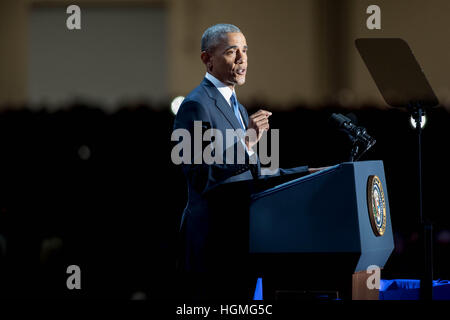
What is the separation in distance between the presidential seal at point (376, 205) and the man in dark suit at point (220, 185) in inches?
13.2

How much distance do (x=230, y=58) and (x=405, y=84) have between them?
0.54 meters

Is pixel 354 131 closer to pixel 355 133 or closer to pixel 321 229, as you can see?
pixel 355 133

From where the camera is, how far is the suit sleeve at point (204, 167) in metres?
2.04

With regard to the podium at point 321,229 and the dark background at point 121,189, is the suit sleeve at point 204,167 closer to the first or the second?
the podium at point 321,229

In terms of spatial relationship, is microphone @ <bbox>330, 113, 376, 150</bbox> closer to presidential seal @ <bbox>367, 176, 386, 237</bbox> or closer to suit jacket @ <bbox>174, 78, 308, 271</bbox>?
presidential seal @ <bbox>367, 176, 386, 237</bbox>

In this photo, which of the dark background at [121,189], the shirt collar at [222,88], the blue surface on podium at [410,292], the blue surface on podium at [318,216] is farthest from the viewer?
the dark background at [121,189]

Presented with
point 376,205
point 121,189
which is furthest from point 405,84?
point 121,189

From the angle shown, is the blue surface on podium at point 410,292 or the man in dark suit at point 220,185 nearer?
the man in dark suit at point 220,185

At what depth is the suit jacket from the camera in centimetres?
205

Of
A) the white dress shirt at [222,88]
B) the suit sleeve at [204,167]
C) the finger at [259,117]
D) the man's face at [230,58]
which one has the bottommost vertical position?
the suit sleeve at [204,167]

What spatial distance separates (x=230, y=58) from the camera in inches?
87.7

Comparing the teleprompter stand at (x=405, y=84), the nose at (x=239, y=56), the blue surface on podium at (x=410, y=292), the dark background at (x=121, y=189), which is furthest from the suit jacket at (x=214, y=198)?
the dark background at (x=121, y=189)

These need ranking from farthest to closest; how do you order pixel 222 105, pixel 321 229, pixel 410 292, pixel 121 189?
pixel 121 189 < pixel 410 292 < pixel 222 105 < pixel 321 229
